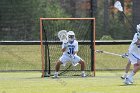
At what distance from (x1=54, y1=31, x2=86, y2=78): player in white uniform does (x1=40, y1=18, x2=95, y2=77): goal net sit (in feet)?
1.99

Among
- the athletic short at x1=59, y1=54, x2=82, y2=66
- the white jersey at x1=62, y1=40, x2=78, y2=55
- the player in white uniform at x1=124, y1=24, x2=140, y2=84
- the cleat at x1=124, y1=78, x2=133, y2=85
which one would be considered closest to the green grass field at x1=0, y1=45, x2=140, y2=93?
the cleat at x1=124, y1=78, x2=133, y2=85

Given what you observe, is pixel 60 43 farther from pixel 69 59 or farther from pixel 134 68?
pixel 134 68

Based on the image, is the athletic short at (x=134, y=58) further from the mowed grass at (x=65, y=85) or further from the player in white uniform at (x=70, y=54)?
the player in white uniform at (x=70, y=54)

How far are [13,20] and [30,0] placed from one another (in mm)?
1097

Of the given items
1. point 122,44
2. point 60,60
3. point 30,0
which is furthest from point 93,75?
point 30,0

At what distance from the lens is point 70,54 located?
20562mm

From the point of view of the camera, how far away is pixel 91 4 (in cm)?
2608

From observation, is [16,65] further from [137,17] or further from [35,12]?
[137,17]

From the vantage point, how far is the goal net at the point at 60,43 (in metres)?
21.1

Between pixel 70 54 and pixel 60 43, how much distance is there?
1102mm

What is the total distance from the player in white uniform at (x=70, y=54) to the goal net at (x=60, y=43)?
1.99 ft

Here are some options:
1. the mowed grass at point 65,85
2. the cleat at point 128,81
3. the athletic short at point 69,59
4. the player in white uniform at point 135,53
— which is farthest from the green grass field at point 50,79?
the athletic short at point 69,59

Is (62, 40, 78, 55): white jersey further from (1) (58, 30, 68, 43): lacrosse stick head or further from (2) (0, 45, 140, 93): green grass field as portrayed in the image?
(2) (0, 45, 140, 93): green grass field

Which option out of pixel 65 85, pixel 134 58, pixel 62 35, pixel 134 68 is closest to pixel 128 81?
pixel 134 68
